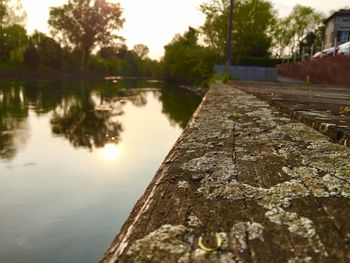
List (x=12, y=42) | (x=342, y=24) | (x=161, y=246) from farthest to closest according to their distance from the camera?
1. (x=12, y=42)
2. (x=342, y=24)
3. (x=161, y=246)

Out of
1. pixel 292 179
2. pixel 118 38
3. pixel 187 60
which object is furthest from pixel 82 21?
pixel 292 179

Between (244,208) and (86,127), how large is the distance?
46.4 feet

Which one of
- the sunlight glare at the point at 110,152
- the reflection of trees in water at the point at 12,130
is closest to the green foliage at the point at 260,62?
the reflection of trees in water at the point at 12,130

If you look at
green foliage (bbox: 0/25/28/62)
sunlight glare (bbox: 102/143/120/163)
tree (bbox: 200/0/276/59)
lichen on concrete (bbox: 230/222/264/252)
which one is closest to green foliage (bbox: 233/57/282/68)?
tree (bbox: 200/0/276/59)

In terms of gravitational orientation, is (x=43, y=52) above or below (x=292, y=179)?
above

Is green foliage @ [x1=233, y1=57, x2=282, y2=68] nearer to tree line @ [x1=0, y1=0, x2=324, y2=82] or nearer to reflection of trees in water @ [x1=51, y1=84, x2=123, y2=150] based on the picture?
tree line @ [x1=0, y1=0, x2=324, y2=82]

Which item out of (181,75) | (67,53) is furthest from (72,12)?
(181,75)

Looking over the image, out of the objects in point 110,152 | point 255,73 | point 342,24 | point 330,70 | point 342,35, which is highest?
point 342,24

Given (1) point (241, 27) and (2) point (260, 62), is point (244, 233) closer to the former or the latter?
(2) point (260, 62)

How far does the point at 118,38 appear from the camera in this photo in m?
80.2

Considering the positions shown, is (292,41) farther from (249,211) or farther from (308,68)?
(249,211)

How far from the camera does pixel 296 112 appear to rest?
3.26 m

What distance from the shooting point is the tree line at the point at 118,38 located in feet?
154

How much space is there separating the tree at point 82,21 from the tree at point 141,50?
6878 cm
